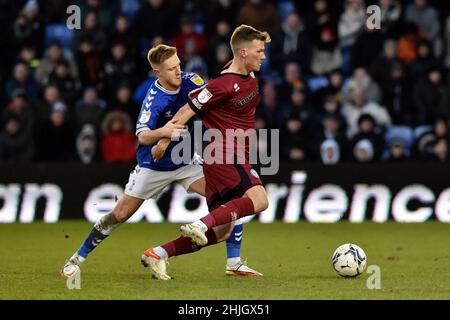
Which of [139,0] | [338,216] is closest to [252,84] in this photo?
[338,216]

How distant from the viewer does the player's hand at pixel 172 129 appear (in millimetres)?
9656

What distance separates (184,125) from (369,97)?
9107 millimetres

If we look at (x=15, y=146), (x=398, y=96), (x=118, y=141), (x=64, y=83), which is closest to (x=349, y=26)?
(x=398, y=96)

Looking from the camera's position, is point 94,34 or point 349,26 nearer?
point 94,34

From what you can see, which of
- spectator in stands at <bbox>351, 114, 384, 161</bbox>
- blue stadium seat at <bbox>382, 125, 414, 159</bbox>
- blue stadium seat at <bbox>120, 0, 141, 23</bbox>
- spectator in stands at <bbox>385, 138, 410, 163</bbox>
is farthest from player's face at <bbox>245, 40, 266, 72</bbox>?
blue stadium seat at <bbox>120, 0, 141, 23</bbox>

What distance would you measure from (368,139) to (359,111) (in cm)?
95

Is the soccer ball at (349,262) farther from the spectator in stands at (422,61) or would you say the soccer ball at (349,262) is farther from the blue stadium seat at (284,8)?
the blue stadium seat at (284,8)

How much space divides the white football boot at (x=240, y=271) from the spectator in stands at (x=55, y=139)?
25.3 feet

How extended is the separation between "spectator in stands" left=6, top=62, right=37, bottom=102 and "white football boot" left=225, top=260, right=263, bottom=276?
29.9 ft

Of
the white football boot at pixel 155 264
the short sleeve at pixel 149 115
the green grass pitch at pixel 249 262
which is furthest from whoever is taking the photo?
the short sleeve at pixel 149 115

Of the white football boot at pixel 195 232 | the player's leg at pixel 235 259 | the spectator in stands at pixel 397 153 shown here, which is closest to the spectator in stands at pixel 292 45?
the spectator in stands at pixel 397 153

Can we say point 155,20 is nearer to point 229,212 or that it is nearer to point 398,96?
point 398,96

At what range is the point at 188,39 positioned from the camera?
19.0 meters

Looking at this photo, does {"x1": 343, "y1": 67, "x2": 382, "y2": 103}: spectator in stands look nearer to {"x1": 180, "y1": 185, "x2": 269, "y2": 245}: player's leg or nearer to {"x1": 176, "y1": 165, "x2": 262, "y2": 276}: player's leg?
{"x1": 176, "y1": 165, "x2": 262, "y2": 276}: player's leg
